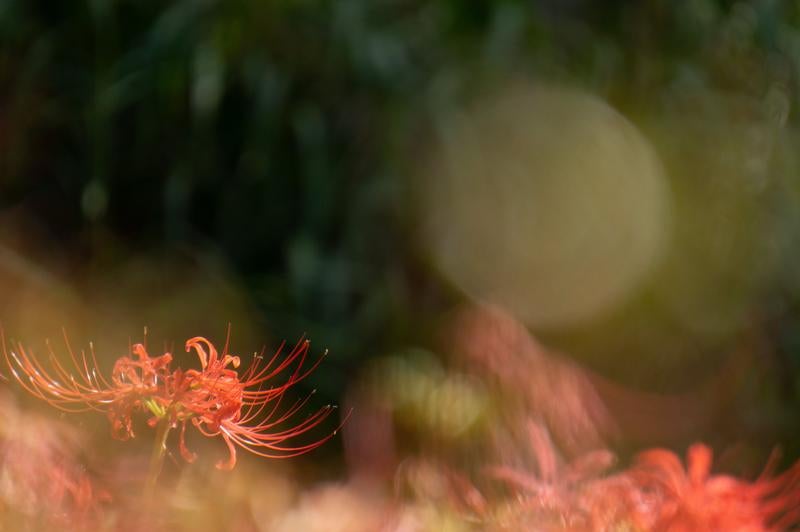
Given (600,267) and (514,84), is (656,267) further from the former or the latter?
(514,84)

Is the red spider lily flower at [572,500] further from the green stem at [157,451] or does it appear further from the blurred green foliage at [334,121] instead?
the blurred green foliage at [334,121]

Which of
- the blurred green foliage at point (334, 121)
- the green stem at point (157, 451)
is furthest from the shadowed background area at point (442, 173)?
the green stem at point (157, 451)

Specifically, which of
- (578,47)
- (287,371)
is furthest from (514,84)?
(287,371)

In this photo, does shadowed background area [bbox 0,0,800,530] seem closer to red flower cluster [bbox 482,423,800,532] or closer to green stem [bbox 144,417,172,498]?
red flower cluster [bbox 482,423,800,532]

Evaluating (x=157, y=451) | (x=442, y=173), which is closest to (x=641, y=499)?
(x=157, y=451)

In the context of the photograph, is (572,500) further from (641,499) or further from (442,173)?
(442,173)

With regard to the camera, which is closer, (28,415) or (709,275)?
(28,415)
